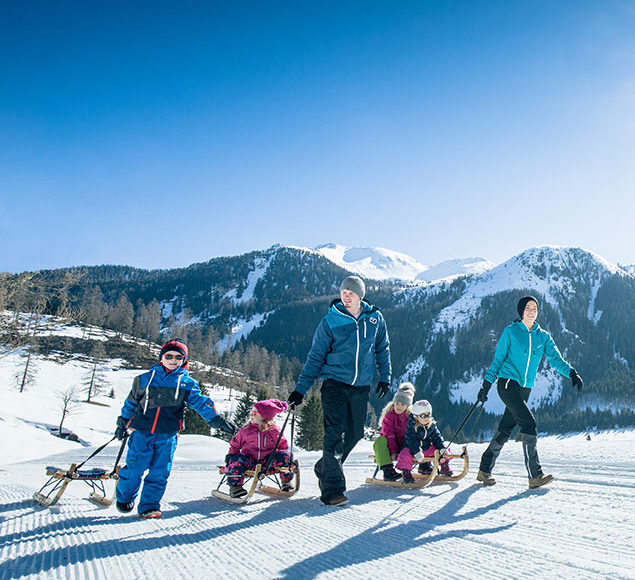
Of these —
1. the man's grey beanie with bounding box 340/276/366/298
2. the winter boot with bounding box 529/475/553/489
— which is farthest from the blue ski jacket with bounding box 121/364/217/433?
the winter boot with bounding box 529/475/553/489

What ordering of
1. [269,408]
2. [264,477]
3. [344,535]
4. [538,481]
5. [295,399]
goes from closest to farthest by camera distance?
[344,535]
[295,399]
[264,477]
[538,481]
[269,408]

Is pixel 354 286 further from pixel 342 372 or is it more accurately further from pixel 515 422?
pixel 515 422

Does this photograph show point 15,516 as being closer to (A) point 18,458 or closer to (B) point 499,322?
(A) point 18,458

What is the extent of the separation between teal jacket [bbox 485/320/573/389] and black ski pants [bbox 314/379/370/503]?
5.84 ft

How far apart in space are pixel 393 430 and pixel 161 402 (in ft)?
10.7

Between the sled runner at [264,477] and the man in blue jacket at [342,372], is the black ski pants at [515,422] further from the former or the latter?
the sled runner at [264,477]

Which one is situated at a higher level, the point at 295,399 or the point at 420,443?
the point at 295,399

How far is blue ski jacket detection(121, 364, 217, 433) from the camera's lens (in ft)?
13.1

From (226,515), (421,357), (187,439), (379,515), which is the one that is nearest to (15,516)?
(226,515)

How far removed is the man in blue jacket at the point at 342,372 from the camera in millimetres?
4441

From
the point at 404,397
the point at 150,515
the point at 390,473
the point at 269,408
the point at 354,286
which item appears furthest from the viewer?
the point at 404,397

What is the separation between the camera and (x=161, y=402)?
158 inches

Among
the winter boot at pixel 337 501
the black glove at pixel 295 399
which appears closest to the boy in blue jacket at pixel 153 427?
the black glove at pixel 295 399

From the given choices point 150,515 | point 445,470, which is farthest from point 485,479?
point 150,515
